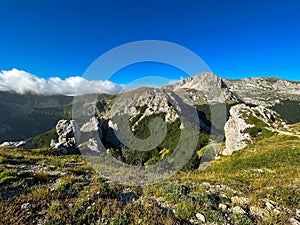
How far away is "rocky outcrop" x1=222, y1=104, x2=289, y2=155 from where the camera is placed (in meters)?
47.8

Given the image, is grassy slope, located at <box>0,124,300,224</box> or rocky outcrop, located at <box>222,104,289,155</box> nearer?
grassy slope, located at <box>0,124,300,224</box>

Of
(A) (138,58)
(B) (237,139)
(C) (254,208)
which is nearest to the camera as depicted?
(C) (254,208)

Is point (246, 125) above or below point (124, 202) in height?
above

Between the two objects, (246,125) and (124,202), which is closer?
(124,202)

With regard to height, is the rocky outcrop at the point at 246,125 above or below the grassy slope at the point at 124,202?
above

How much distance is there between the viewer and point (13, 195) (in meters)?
9.16

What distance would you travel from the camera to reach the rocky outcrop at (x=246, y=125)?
157 feet

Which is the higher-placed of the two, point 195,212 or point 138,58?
point 138,58

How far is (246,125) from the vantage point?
52812 mm

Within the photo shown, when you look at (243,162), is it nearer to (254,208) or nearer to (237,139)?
(254,208)

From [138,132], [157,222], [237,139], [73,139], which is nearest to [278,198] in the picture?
[157,222]

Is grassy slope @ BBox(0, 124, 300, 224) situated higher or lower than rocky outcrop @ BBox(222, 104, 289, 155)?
lower

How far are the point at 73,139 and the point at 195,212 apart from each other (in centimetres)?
6798

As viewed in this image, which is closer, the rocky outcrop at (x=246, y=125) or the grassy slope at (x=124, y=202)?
the grassy slope at (x=124, y=202)
